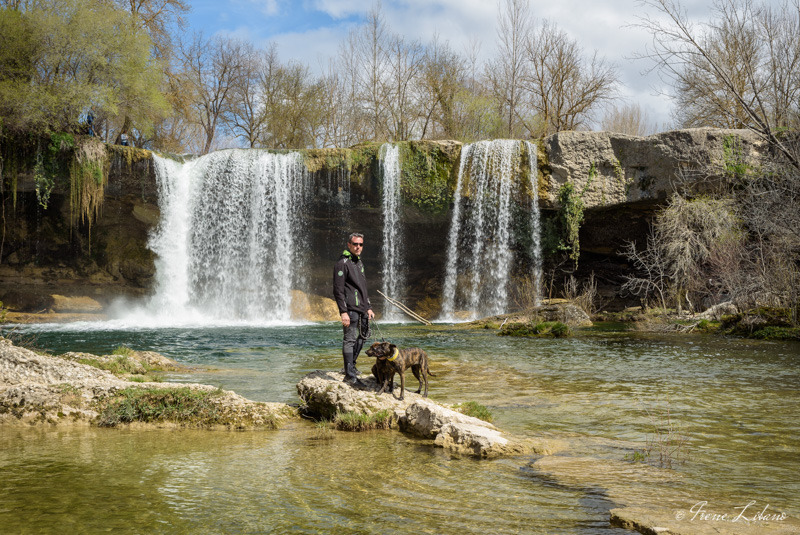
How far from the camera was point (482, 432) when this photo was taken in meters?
5.11

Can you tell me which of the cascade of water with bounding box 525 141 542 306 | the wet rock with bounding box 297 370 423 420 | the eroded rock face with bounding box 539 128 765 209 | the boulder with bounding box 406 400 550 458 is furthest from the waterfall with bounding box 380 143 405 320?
the boulder with bounding box 406 400 550 458

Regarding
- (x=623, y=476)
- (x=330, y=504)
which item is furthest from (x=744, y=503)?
(x=330, y=504)

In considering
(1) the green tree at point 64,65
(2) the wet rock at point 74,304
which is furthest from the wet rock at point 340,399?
(2) the wet rock at point 74,304

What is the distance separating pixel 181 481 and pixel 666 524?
3.02 meters

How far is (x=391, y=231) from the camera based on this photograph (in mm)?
24625

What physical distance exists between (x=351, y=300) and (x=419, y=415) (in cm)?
160

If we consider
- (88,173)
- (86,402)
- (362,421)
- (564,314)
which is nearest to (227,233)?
(88,173)

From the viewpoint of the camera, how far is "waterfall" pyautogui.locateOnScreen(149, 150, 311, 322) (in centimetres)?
2323

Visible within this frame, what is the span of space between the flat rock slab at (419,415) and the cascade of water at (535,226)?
1693 centimetres

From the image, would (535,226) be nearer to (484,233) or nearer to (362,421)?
(484,233)

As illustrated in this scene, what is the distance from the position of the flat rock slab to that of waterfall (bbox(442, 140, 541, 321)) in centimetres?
1692

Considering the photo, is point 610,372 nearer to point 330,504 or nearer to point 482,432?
point 482,432

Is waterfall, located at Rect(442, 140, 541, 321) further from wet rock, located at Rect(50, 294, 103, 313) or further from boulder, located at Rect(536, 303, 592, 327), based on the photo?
wet rock, located at Rect(50, 294, 103, 313)

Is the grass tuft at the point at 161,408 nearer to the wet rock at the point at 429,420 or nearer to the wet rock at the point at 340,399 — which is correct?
the wet rock at the point at 340,399
